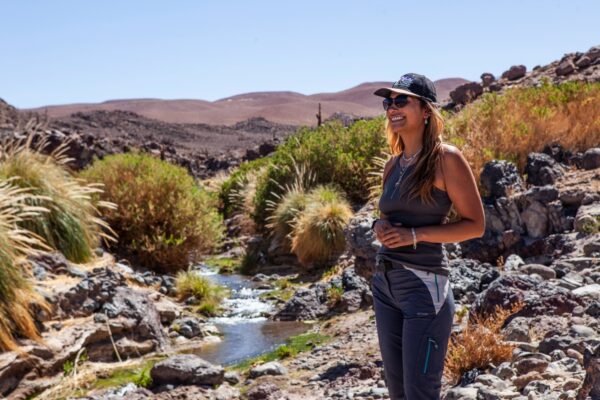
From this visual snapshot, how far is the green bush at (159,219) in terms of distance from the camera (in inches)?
501

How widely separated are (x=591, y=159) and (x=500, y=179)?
161cm

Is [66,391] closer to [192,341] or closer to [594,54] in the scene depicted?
[192,341]

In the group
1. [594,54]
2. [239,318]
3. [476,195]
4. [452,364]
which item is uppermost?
[594,54]

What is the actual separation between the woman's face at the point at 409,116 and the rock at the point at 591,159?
8247 millimetres

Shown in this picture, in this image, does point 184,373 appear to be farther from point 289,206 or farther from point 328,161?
point 328,161

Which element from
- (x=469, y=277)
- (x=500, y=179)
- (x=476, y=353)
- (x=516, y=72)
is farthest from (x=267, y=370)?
(x=516, y=72)

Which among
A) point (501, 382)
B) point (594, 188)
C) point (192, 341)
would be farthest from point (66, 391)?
point (594, 188)

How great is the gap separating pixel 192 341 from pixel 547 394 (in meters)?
5.19

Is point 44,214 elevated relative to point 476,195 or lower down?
lower down

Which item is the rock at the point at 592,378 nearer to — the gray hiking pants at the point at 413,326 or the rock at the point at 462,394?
the rock at the point at 462,394

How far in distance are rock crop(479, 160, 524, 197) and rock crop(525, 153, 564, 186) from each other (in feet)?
1.31

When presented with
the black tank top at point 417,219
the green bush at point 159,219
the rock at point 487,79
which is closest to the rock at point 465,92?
the rock at point 487,79

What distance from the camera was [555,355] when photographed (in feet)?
→ 16.9

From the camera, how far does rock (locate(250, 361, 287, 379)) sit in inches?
277
